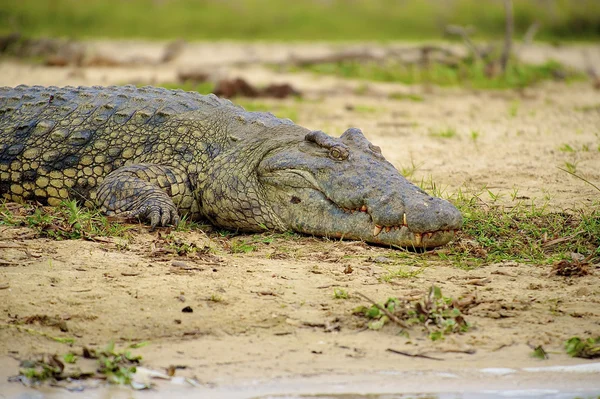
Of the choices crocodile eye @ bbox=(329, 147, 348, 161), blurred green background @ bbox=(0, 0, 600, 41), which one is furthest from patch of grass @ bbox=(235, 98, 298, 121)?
blurred green background @ bbox=(0, 0, 600, 41)

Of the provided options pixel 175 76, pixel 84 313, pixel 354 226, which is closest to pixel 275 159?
pixel 354 226

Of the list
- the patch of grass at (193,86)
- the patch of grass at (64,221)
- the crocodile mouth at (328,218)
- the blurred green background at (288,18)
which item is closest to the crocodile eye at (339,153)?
the crocodile mouth at (328,218)

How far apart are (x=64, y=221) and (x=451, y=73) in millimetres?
8914

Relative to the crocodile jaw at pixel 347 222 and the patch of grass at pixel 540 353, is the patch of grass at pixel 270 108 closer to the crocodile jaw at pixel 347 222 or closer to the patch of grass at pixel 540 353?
the crocodile jaw at pixel 347 222

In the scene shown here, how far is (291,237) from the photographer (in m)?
5.42

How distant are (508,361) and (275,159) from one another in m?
2.39

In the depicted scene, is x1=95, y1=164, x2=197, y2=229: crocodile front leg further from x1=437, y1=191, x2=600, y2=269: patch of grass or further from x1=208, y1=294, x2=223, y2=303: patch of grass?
x1=437, y1=191, x2=600, y2=269: patch of grass

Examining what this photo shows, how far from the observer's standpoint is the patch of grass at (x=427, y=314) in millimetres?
3947

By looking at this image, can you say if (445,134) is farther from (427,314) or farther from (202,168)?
(427,314)

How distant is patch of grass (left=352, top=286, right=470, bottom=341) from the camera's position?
13.0 feet

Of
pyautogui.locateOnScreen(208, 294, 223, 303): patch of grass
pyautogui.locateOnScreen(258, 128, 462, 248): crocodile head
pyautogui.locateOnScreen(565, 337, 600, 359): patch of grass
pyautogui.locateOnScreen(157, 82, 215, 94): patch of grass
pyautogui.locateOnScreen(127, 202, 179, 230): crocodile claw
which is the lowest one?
pyautogui.locateOnScreen(208, 294, 223, 303): patch of grass

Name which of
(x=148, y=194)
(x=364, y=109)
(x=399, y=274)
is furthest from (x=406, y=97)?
(x=399, y=274)

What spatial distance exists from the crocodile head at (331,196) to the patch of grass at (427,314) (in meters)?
0.86

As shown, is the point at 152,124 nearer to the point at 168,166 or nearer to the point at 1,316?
the point at 168,166
